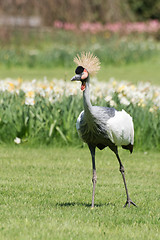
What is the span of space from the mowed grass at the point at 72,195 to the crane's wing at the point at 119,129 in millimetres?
660

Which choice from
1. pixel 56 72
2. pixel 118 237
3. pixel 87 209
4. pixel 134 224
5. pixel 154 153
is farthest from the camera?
pixel 56 72

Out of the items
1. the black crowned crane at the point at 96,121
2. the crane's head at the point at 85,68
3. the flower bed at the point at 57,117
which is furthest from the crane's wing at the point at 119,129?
the flower bed at the point at 57,117

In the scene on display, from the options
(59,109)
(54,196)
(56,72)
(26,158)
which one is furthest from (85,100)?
(56,72)

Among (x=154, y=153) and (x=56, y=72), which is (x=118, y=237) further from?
(x=56, y=72)

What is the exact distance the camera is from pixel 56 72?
61.7ft

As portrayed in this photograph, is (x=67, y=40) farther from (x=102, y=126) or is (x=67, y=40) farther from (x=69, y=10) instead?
(x=102, y=126)

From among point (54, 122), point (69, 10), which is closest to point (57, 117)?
point (54, 122)

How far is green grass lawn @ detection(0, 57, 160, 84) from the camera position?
17.6m

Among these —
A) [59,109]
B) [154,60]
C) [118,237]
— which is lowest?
[118,237]

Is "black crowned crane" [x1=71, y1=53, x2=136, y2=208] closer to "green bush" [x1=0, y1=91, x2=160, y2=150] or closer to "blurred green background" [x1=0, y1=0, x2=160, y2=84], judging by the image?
"green bush" [x1=0, y1=91, x2=160, y2=150]

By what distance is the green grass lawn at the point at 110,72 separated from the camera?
1761 cm

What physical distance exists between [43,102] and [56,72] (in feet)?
34.4

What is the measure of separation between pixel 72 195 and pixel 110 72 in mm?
13709

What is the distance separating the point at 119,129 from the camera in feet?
16.3
